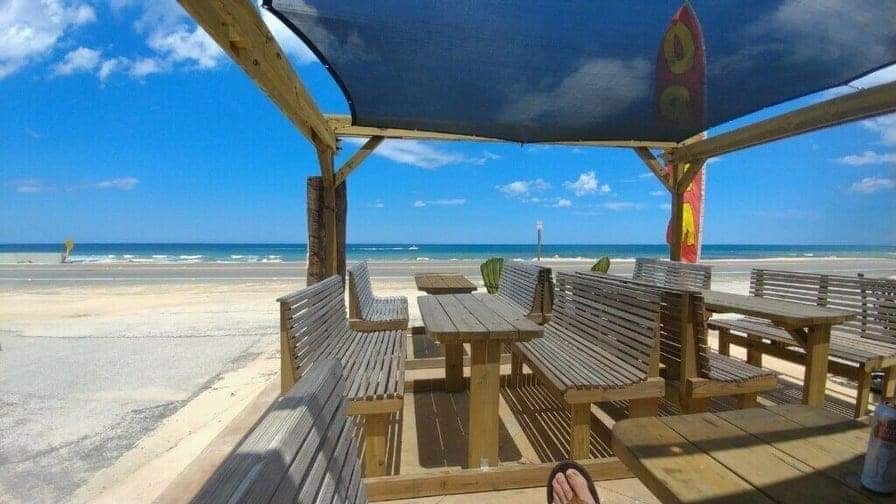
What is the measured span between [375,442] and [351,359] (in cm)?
63

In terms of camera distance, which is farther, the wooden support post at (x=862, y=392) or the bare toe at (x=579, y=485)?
the wooden support post at (x=862, y=392)

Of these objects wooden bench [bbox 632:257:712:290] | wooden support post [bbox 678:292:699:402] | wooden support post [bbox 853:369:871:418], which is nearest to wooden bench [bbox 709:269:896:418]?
wooden support post [bbox 853:369:871:418]

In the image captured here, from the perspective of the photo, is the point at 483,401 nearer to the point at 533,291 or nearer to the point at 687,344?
the point at 687,344

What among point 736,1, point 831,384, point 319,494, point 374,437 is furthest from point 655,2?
point 831,384

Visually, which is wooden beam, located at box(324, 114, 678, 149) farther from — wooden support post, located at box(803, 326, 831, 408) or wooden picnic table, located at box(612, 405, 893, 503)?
wooden picnic table, located at box(612, 405, 893, 503)

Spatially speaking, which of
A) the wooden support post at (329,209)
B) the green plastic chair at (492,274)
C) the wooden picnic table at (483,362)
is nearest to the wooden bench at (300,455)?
the wooden picnic table at (483,362)

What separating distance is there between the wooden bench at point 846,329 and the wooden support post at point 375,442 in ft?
9.38

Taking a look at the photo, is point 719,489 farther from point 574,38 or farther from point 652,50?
point 652,50

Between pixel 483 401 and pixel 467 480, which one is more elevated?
pixel 483 401

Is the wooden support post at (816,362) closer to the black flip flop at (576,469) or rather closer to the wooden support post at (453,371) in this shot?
the black flip flop at (576,469)

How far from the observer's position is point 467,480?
2268 millimetres

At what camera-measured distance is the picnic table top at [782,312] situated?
106 inches

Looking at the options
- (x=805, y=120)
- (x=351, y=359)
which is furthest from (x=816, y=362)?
(x=351, y=359)

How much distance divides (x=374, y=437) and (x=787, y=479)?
5.29 ft
